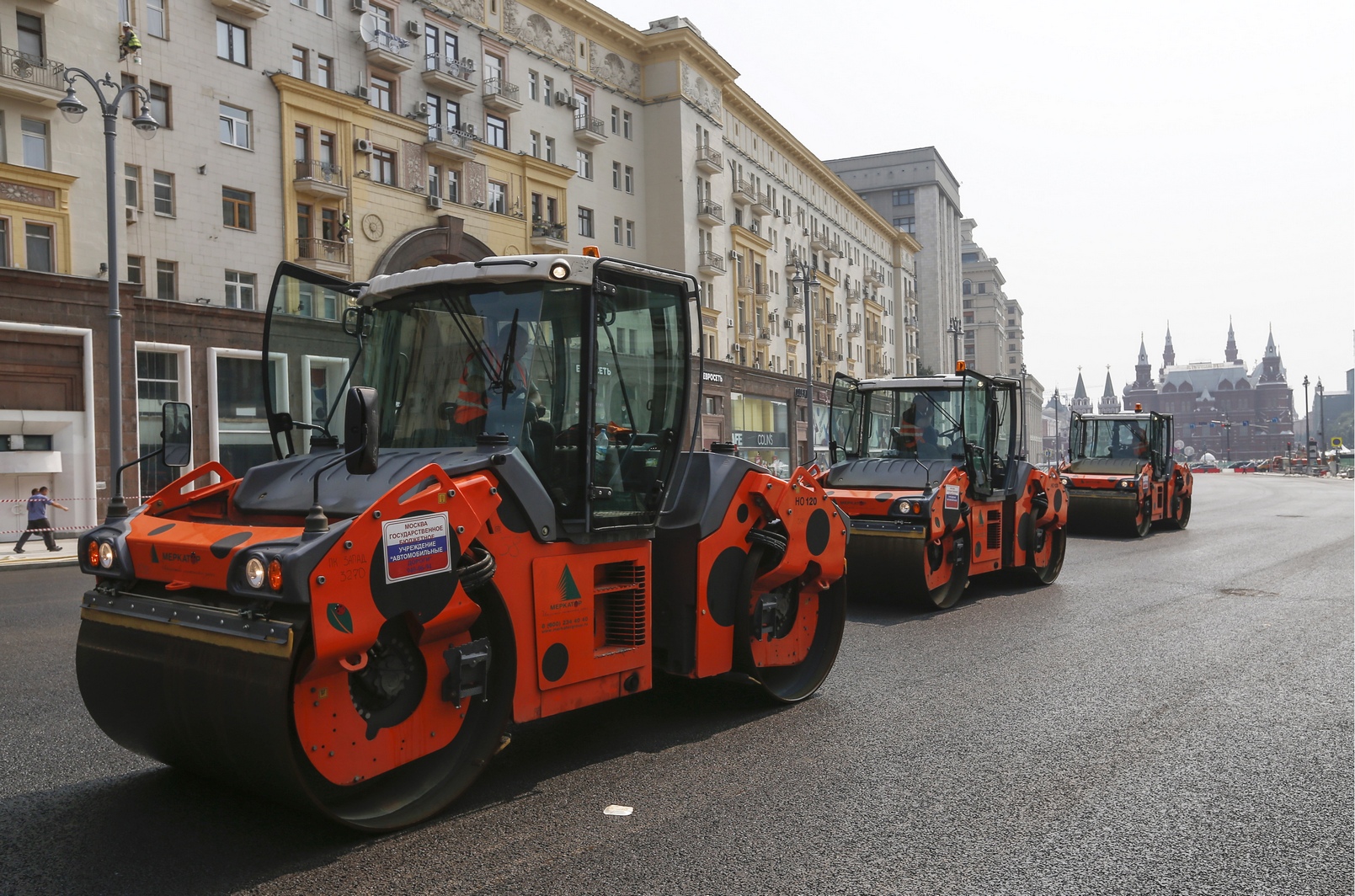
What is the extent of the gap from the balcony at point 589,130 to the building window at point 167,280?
19.8m

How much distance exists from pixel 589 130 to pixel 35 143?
22868 millimetres

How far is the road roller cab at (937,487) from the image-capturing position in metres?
11.3

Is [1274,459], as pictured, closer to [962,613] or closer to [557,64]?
[557,64]

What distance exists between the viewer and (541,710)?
5371mm

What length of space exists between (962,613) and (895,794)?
6343 mm

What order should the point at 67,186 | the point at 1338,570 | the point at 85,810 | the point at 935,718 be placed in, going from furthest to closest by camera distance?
the point at 67,186 → the point at 1338,570 → the point at 935,718 → the point at 85,810

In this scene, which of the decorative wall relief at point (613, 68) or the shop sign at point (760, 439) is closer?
the decorative wall relief at point (613, 68)

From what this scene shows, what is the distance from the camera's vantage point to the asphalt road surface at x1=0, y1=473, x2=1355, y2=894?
4242mm

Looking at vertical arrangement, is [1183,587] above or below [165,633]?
below

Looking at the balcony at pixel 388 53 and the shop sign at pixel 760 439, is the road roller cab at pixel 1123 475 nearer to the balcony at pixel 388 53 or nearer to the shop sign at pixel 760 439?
the balcony at pixel 388 53

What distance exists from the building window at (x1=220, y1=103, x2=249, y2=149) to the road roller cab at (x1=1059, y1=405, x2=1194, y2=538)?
2312 centimetres

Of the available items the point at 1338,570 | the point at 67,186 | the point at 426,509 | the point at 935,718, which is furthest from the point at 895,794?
the point at 67,186

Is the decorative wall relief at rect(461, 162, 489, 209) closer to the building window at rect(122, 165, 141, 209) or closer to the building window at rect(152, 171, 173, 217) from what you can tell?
the building window at rect(152, 171, 173, 217)

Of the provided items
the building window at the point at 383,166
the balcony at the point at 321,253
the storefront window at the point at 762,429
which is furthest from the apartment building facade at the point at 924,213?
the balcony at the point at 321,253
